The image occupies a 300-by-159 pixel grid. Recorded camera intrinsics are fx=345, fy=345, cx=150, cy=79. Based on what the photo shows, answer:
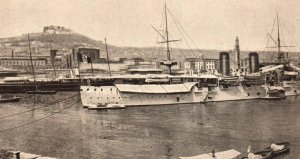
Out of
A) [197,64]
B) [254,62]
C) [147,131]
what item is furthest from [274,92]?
[197,64]

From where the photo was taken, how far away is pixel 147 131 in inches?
656

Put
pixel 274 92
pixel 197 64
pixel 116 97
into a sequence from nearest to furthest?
1. pixel 116 97
2. pixel 274 92
3. pixel 197 64

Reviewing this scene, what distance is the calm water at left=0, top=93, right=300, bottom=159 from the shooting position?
13.3 m

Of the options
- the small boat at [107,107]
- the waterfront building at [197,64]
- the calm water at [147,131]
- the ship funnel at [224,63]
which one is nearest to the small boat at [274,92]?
the calm water at [147,131]

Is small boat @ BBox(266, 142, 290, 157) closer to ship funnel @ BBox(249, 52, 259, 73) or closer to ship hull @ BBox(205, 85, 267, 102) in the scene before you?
ship hull @ BBox(205, 85, 267, 102)

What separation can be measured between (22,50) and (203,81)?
110 feet

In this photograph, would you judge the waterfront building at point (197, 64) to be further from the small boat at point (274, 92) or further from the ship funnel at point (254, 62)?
the small boat at point (274, 92)

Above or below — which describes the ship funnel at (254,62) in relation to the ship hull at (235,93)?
above

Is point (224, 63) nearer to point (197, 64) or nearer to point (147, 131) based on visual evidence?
point (197, 64)

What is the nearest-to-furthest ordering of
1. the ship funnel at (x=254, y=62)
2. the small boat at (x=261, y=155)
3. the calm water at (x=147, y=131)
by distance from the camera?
the small boat at (x=261, y=155) < the calm water at (x=147, y=131) < the ship funnel at (x=254, y=62)

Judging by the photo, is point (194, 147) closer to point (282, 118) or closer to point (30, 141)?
point (30, 141)

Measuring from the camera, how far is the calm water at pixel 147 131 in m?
13.3

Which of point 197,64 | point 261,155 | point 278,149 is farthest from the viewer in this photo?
point 197,64

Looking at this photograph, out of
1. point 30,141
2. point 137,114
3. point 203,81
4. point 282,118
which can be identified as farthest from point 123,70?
point 30,141
